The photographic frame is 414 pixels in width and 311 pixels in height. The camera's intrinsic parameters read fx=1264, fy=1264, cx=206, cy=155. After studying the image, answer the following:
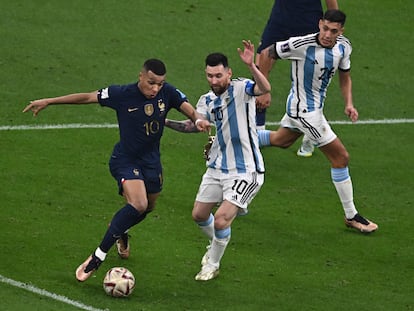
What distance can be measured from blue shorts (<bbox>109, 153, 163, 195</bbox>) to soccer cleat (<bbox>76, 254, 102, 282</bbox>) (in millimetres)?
861

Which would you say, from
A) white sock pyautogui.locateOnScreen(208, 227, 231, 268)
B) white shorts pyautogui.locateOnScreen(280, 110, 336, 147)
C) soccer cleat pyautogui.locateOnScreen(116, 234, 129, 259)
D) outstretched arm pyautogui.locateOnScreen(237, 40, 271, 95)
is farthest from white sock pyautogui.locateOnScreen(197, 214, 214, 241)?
white shorts pyautogui.locateOnScreen(280, 110, 336, 147)

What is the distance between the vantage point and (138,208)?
1298 cm

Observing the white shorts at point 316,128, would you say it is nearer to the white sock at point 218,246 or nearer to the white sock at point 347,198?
the white sock at point 347,198

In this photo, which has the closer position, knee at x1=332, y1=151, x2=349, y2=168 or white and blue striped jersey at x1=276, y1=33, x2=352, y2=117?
white and blue striped jersey at x1=276, y1=33, x2=352, y2=117

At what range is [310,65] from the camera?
15.1 metres

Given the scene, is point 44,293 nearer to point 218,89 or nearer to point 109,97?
point 109,97

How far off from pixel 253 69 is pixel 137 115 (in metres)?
1.36

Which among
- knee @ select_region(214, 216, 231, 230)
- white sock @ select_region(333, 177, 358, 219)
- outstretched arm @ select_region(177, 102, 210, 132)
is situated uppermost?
outstretched arm @ select_region(177, 102, 210, 132)

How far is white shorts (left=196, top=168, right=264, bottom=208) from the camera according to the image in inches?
523

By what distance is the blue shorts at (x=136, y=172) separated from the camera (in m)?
13.2

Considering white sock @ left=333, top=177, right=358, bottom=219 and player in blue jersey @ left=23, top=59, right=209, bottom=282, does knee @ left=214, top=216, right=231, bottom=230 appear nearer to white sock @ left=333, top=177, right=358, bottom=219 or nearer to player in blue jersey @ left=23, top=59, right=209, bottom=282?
player in blue jersey @ left=23, top=59, right=209, bottom=282

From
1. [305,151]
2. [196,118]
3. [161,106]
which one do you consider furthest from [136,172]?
[305,151]

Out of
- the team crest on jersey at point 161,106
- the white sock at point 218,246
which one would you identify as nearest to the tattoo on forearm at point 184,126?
the team crest on jersey at point 161,106

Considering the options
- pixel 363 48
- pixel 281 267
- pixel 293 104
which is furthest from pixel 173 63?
pixel 281 267
